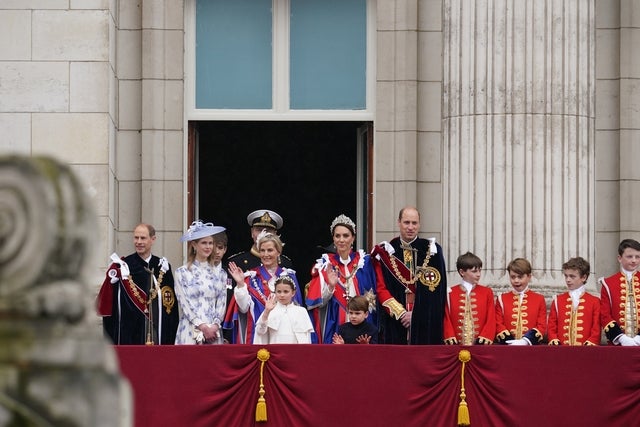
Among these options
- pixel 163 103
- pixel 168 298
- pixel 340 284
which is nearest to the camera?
pixel 340 284

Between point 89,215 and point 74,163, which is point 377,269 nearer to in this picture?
point 74,163

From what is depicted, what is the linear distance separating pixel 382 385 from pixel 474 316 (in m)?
1.62

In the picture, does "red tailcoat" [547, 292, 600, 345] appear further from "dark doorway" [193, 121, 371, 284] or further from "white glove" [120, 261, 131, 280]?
"dark doorway" [193, 121, 371, 284]

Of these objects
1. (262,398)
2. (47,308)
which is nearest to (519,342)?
(262,398)

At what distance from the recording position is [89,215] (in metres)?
3.96

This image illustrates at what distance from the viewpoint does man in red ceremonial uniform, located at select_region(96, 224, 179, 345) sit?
15.7 meters

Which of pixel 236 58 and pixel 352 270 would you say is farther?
pixel 236 58

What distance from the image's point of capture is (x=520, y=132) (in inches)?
701

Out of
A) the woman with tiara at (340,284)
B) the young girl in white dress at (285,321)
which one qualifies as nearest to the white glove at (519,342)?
the woman with tiara at (340,284)

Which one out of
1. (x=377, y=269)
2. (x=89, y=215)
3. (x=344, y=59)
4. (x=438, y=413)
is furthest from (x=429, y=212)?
(x=89, y=215)

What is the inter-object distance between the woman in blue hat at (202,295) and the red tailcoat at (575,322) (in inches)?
126

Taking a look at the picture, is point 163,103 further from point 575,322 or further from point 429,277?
point 575,322

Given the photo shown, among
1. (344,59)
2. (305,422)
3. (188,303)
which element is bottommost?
(305,422)

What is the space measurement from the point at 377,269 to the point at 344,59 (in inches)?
188
